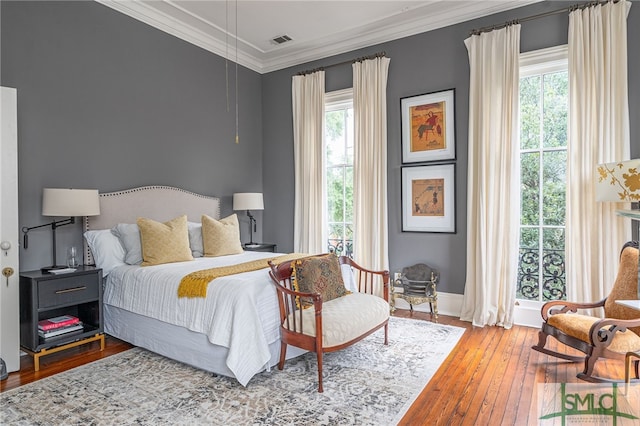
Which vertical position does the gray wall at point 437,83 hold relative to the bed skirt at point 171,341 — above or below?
above

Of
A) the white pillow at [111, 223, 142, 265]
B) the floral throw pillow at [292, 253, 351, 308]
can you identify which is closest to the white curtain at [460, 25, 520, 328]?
the floral throw pillow at [292, 253, 351, 308]

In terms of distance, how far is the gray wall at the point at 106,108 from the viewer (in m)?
3.37

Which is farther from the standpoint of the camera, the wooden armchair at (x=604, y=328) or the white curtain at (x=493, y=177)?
the white curtain at (x=493, y=177)

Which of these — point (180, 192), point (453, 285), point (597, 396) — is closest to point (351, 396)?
point (597, 396)

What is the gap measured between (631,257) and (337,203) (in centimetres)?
333

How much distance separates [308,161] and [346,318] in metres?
3.04

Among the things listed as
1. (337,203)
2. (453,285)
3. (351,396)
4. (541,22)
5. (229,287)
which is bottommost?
(351,396)

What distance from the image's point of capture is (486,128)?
160 inches

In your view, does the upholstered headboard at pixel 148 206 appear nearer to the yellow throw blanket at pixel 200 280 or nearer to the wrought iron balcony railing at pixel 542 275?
the yellow throw blanket at pixel 200 280

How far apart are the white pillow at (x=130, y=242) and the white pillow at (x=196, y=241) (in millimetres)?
616

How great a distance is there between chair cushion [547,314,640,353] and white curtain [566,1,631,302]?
93 centimetres

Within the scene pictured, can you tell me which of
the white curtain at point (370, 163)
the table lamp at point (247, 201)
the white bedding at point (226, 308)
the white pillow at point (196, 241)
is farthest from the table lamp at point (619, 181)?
the white pillow at point (196, 241)

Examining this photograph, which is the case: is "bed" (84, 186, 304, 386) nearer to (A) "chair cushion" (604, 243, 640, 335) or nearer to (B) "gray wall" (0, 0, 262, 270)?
(B) "gray wall" (0, 0, 262, 270)

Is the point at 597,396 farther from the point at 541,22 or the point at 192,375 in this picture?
the point at 541,22
